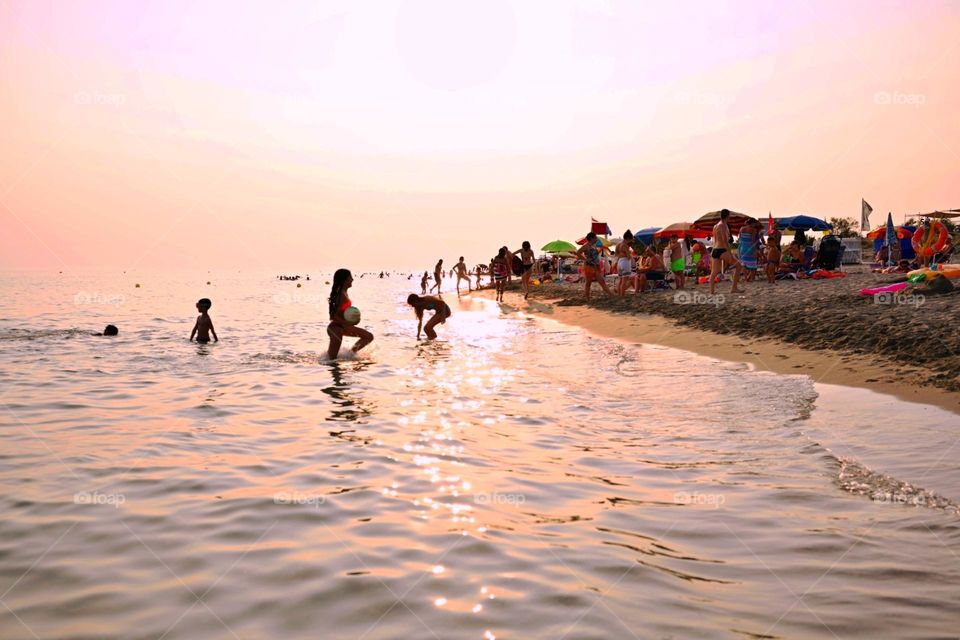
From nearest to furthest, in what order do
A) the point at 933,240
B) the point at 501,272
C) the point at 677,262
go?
the point at 933,240, the point at 677,262, the point at 501,272

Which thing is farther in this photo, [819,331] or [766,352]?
[819,331]

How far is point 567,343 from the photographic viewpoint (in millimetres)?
15766

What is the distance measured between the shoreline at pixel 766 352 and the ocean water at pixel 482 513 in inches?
21.4

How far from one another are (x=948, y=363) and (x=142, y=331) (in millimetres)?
21696

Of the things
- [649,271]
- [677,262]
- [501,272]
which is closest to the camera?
[677,262]

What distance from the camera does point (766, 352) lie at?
1191 centimetres

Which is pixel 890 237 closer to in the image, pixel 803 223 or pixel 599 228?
pixel 803 223

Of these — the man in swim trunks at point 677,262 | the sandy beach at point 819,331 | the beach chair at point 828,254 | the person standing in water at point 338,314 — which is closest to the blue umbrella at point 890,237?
the beach chair at point 828,254

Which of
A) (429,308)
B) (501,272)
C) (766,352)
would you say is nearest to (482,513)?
(766,352)

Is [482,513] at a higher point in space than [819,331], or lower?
lower

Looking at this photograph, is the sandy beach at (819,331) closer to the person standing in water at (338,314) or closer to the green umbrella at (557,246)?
the person standing in water at (338,314)

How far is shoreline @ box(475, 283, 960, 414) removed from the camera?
27.3 feet

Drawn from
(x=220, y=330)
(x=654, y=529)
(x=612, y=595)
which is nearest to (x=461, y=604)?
(x=612, y=595)

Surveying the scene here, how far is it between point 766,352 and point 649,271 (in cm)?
1363
